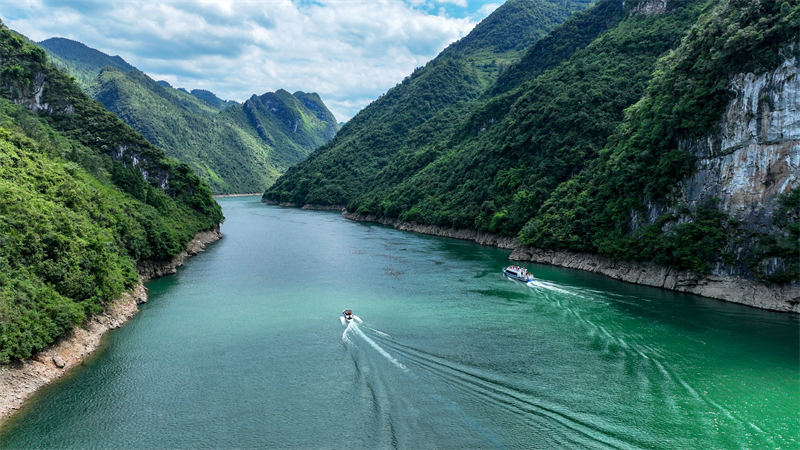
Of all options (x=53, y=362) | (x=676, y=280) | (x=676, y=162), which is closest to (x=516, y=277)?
(x=676, y=280)

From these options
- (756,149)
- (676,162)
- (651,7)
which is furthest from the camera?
(651,7)

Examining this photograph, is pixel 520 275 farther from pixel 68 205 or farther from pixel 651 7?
pixel 651 7

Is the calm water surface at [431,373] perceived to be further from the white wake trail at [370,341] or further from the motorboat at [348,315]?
the motorboat at [348,315]

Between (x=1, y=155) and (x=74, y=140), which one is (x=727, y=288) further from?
(x=74, y=140)

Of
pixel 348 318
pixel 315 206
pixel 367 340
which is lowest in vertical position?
pixel 367 340

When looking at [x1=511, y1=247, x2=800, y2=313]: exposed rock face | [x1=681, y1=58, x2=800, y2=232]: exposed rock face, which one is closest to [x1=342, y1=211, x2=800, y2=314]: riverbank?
[x1=511, y1=247, x2=800, y2=313]: exposed rock face

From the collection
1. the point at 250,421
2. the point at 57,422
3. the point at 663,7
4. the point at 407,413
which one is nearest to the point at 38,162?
the point at 57,422
